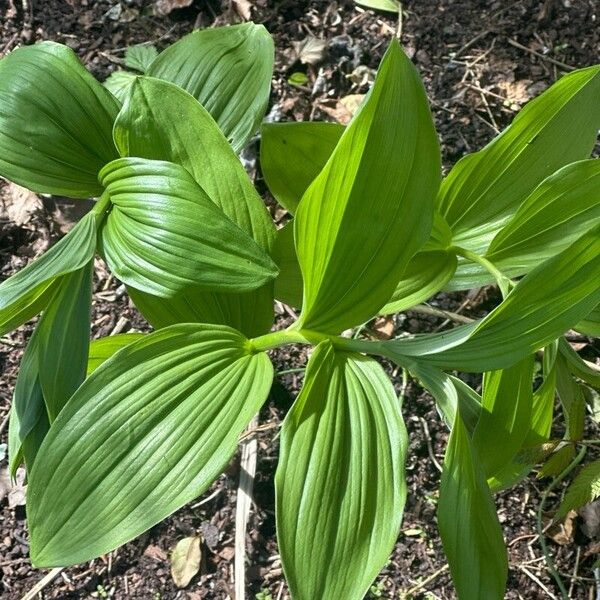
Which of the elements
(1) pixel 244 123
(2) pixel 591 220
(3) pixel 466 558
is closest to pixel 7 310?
(1) pixel 244 123

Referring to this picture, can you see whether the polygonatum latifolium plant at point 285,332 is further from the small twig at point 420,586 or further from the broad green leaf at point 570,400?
the small twig at point 420,586

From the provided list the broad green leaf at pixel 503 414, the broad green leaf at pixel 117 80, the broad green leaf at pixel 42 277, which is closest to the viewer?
the broad green leaf at pixel 42 277

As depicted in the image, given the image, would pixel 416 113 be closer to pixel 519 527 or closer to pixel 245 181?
pixel 245 181

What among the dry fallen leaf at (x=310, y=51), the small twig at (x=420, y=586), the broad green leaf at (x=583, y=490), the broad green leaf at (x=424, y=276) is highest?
the dry fallen leaf at (x=310, y=51)

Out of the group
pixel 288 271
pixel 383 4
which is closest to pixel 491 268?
pixel 288 271

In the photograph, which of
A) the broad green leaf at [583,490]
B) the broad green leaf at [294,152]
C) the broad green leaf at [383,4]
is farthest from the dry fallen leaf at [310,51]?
the broad green leaf at [583,490]

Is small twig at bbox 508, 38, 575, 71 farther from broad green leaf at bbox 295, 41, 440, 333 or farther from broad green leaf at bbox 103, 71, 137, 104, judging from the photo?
broad green leaf at bbox 295, 41, 440, 333

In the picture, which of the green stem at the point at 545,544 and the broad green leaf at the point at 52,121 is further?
the green stem at the point at 545,544
